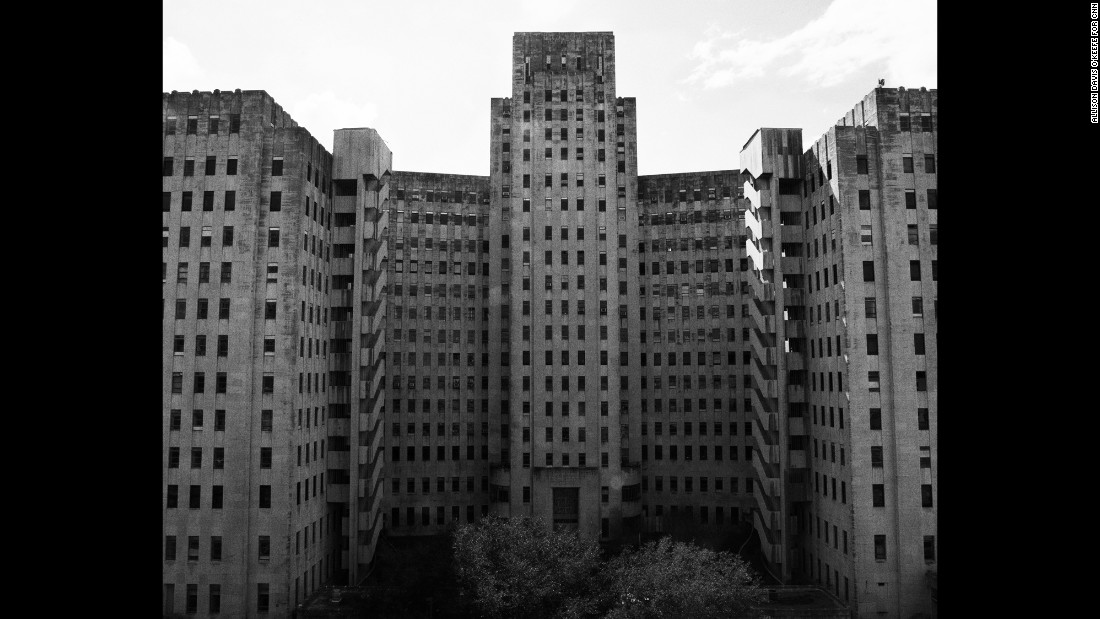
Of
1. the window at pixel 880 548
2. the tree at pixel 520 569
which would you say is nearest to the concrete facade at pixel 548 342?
the window at pixel 880 548

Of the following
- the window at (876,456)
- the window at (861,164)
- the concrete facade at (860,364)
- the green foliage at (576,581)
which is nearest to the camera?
the green foliage at (576,581)

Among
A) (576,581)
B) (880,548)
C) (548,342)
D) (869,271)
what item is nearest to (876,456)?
(880,548)

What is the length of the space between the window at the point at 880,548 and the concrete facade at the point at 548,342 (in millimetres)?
174

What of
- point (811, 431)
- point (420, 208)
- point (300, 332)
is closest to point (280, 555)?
point (300, 332)

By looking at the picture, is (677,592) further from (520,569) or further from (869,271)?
(869,271)

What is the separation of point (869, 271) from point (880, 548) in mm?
24977

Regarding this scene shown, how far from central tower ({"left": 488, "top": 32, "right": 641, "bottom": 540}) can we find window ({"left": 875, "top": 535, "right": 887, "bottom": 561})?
104 ft

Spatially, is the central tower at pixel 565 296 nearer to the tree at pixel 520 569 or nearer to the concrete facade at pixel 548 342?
the concrete facade at pixel 548 342

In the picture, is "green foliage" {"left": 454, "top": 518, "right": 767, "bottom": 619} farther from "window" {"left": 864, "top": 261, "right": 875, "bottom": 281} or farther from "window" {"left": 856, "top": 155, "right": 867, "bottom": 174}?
"window" {"left": 856, "top": 155, "right": 867, "bottom": 174}

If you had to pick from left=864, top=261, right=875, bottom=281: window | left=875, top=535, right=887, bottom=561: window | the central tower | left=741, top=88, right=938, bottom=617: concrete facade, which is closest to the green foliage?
left=875, top=535, right=887, bottom=561: window

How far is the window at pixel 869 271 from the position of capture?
6103 cm

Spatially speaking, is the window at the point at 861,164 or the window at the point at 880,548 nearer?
the window at the point at 880,548
